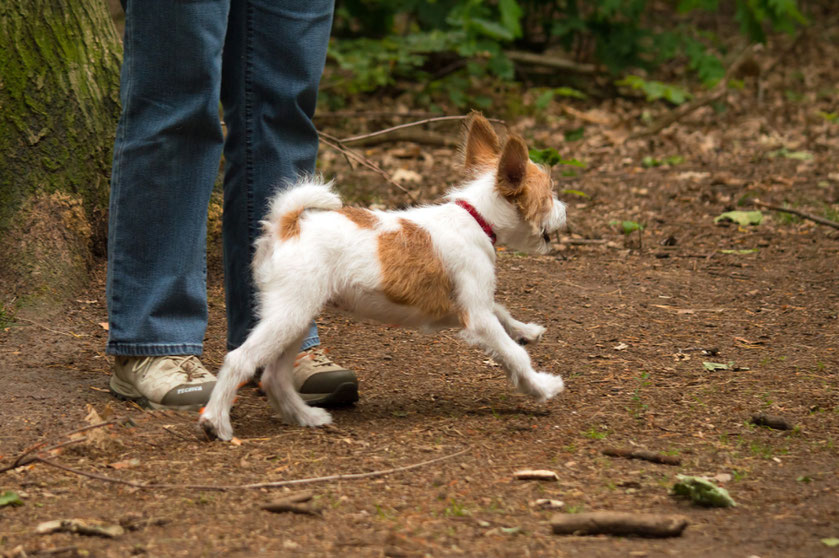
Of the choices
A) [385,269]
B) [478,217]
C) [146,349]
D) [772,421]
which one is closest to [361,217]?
[385,269]

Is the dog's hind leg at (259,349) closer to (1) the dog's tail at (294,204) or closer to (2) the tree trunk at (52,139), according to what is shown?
(1) the dog's tail at (294,204)

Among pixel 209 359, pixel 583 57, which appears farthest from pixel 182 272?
pixel 583 57

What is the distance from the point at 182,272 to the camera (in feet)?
10.9

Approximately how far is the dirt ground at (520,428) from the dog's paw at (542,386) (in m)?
0.08

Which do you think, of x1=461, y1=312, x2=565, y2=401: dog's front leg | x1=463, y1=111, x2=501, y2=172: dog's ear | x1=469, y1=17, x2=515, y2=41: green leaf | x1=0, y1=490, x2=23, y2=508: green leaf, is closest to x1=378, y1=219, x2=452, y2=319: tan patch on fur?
x1=461, y1=312, x2=565, y2=401: dog's front leg

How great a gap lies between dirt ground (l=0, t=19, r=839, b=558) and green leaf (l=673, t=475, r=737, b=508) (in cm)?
4

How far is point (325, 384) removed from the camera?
3.40 metres

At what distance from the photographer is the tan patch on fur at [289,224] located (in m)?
3.12

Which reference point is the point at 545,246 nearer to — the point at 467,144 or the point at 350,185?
the point at 467,144

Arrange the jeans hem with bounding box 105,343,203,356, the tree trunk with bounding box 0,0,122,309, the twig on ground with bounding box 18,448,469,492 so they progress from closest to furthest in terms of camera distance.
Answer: the twig on ground with bounding box 18,448,469,492 < the jeans hem with bounding box 105,343,203,356 < the tree trunk with bounding box 0,0,122,309

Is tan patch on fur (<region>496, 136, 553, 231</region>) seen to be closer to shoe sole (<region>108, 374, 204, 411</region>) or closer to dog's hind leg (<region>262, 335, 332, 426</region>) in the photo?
dog's hind leg (<region>262, 335, 332, 426</region>)

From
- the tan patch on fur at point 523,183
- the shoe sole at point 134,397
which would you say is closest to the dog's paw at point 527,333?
the tan patch on fur at point 523,183

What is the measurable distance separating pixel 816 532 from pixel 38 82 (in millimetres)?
3612

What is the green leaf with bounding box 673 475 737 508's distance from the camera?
8.23ft
